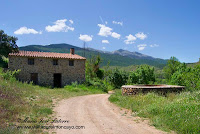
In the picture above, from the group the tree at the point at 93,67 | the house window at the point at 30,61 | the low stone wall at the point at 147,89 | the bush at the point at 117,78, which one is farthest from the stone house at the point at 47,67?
the low stone wall at the point at 147,89

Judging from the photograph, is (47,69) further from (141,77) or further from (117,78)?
(141,77)

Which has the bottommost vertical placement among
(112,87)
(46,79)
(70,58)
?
(112,87)

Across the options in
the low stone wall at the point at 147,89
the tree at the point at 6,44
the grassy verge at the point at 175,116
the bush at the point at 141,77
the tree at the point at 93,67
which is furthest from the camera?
the tree at the point at 93,67

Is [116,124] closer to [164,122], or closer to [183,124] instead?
[164,122]

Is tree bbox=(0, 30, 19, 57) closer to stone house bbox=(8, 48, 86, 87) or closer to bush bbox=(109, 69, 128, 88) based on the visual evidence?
stone house bbox=(8, 48, 86, 87)

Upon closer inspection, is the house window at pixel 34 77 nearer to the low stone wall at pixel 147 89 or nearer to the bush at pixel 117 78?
the low stone wall at pixel 147 89

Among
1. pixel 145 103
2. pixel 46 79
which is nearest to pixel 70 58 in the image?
pixel 46 79

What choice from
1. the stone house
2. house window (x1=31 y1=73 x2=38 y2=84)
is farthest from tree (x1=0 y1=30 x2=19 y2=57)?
house window (x1=31 y1=73 x2=38 y2=84)

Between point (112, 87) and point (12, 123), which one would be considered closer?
point (12, 123)

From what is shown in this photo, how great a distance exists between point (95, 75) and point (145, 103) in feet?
80.9

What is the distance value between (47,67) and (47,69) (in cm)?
28

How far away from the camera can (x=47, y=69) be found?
907 inches

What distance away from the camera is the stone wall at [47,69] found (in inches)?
848

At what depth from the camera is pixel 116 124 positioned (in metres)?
6.87
